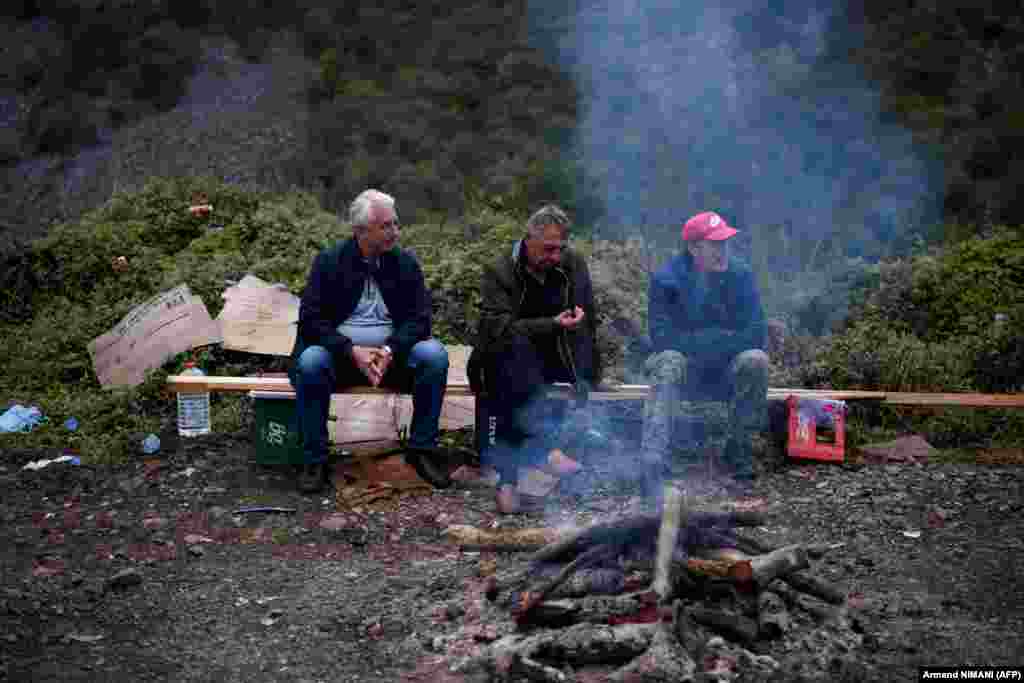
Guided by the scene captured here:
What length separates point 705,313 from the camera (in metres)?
5.83

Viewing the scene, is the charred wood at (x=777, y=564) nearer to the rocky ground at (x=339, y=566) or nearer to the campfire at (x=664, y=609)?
the campfire at (x=664, y=609)

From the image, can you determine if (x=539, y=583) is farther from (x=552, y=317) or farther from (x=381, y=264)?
(x=381, y=264)

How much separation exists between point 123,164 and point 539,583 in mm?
10535

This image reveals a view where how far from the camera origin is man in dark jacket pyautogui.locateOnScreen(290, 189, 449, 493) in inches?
224

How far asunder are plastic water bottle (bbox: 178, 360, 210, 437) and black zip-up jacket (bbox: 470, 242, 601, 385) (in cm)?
171

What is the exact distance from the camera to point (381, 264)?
5906 mm

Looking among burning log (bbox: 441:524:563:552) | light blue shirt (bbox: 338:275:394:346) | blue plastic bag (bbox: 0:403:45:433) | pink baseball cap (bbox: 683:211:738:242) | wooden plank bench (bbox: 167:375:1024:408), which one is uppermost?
pink baseball cap (bbox: 683:211:738:242)

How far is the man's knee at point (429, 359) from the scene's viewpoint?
5758mm

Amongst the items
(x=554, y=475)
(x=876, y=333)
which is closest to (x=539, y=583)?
(x=554, y=475)

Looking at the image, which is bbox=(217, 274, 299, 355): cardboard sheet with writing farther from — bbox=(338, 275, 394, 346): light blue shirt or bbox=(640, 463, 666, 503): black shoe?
bbox=(640, 463, 666, 503): black shoe

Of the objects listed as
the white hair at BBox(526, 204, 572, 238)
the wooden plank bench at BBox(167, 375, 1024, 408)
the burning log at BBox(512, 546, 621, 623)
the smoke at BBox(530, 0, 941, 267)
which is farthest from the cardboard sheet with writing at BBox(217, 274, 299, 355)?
the burning log at BBox(512, 546, 621, 623)

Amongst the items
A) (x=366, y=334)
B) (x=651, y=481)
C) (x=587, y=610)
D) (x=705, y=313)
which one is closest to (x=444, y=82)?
(x=366, y=334)

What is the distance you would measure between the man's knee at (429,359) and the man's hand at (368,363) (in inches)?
8.1

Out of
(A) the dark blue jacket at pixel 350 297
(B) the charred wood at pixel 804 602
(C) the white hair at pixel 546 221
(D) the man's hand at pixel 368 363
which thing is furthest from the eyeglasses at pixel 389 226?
(B) the charred wood at pixel 804 602
